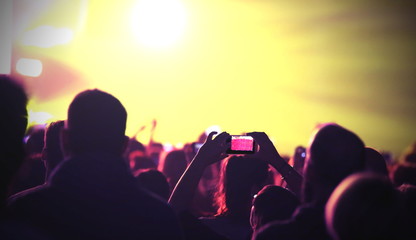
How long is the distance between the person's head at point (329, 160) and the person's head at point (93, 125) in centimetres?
71

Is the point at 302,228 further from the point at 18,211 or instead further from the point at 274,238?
the point at 18,211

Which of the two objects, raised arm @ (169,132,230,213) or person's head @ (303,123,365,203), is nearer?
person's head @ (303,123,365,203)

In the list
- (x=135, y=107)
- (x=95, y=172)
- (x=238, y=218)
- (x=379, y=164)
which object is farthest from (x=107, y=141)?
(x=135, y=107)

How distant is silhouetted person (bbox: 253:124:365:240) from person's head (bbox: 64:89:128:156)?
660mm

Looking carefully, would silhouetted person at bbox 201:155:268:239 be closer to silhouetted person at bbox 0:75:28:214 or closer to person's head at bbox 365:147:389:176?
person's head at bbox 365:147:389:176

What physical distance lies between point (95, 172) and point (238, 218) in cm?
117

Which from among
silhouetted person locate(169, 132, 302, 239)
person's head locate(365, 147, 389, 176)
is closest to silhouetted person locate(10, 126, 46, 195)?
silhouetted person locate(169, 132, 302, 239)

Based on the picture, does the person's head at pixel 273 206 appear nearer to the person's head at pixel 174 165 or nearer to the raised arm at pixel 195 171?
the raised arm at pixel 195 171

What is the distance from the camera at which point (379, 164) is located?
2.52m

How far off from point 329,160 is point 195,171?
0.73 m

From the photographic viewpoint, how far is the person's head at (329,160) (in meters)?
1.48

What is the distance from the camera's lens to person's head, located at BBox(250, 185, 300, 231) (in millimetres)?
1853

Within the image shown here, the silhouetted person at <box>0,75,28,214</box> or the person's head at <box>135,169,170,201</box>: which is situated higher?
the silhouetted person at <box>0,75,28,214</box>

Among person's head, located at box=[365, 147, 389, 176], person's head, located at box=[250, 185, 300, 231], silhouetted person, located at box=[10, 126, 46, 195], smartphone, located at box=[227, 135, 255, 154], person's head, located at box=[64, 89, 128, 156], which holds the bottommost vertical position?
silhouetted person, located at box=[10, 126, 46, 195]
